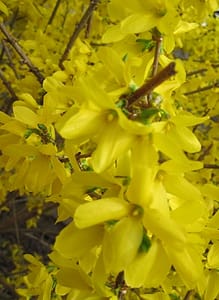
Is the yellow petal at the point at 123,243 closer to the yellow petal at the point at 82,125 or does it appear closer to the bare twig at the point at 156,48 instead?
the yellow petal at the point at 82,125

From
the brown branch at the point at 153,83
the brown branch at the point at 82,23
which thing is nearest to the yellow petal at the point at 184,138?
the brown branch at the point at 153,83

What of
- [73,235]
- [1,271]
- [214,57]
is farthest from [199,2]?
[1,271]

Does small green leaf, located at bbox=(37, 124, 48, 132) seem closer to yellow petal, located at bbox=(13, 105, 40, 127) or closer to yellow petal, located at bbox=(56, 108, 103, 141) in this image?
yellow petal, located at bbox=(13, 105, 40, 127)

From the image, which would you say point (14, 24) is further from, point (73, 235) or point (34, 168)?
point (73, 235)

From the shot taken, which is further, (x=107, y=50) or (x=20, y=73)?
(x=20, y=73)

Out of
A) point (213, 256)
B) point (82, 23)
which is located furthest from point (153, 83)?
point (82, 23)

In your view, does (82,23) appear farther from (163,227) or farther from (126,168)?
(163,227)

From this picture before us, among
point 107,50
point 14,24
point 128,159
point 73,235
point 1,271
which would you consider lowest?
point 1,271
